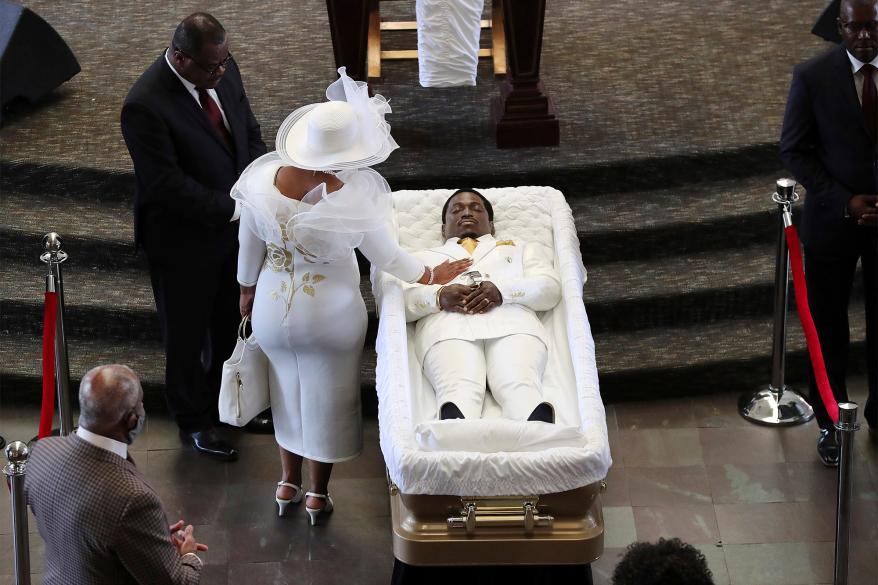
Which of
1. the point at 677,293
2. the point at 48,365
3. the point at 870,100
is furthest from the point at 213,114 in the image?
the point at 870,100

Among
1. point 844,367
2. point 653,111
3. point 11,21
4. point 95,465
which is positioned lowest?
point 844,367

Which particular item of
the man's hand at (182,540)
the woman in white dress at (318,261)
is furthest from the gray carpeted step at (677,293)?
the man's hand at (182,540)

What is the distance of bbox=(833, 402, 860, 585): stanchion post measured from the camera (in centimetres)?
415

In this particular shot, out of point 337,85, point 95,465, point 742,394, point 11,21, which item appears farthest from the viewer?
point 11,21

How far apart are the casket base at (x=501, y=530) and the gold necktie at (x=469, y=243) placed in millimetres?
1336

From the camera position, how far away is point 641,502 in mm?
5074

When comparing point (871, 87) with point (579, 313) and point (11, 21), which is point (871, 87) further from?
point (11, 21)

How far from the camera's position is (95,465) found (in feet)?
10.8

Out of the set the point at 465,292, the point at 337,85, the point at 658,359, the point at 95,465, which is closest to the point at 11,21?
the point at 337,85

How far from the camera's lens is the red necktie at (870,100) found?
4922 mm

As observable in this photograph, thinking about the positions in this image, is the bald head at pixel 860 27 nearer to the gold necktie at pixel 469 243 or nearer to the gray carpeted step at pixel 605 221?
the gray carpeted step at pixel 605 221

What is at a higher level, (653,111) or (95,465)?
(653,111)

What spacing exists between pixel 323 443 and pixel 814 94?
2235 millimetres

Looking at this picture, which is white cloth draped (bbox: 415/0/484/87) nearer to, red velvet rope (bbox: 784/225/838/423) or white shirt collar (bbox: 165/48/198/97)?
white shirt collar (bbox: 165/48/198/97)
